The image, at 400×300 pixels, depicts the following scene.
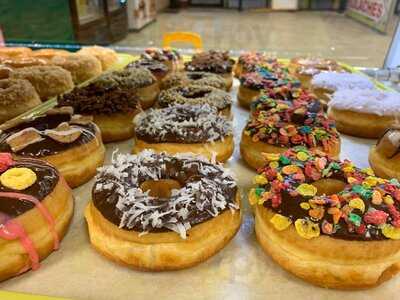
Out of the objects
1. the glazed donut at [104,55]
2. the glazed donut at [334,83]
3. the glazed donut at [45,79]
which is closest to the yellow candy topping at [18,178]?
the glazed donut at [45,79]

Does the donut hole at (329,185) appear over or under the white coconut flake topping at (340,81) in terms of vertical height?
over

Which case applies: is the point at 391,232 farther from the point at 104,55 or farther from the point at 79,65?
the point at 104,55

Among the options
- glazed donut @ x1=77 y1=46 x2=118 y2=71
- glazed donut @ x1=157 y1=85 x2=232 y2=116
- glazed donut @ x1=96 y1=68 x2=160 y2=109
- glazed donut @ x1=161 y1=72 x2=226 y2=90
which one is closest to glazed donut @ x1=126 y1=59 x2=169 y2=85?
glazed donut @ x1=161 y1=72 x2=226 y2=90

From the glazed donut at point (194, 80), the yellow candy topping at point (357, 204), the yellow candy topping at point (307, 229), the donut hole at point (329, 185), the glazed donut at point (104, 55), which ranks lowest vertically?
the glazed donut at point (104, 55)

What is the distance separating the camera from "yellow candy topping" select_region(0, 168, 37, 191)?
5.19 ft

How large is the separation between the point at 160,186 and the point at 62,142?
634 millimetres

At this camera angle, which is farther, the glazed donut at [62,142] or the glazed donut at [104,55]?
the glazed donut at [104,55]

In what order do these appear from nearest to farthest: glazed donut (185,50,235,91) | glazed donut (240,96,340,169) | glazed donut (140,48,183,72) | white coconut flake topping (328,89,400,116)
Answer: glazed donut (240,96,340,169) < white coconut flake topping (328,89,400,116) < glazed donut (185,50,235,91) < glazed donut (140,48,183,72)

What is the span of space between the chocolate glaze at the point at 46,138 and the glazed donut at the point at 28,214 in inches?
9.0

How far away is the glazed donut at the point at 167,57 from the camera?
13.2 ft

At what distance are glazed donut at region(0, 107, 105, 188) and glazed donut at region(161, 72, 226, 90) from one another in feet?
3.87

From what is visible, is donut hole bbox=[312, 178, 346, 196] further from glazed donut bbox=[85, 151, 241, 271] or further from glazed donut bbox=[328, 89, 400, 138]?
glazed donut bbox=[328, 89, 400, 138]

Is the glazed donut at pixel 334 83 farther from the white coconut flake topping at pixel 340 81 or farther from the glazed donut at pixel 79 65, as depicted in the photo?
the glazed donut at pixel 79 65

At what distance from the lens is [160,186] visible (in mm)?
1903
